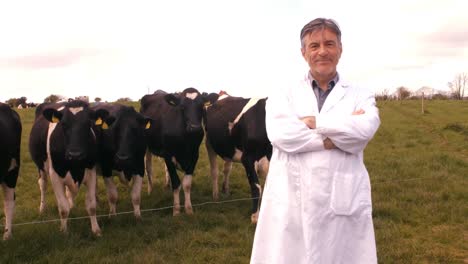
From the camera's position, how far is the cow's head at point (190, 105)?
7406mm

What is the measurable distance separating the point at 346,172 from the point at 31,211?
6418mm

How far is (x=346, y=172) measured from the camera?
9.39 ft

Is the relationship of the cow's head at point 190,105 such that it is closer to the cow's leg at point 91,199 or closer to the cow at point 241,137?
the cow at point 241,137

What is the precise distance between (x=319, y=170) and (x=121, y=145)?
4.52m

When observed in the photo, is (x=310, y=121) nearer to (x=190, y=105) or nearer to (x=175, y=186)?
(x=190, y=105)

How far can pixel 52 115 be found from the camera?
6.13 meters

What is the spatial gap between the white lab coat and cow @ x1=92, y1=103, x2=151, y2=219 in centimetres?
414

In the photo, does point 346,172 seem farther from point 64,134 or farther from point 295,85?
point 64,134

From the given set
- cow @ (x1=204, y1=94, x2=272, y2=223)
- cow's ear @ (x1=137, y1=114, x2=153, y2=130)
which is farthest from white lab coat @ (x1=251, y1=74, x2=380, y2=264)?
cow's ear @ (x1=137, y1=114, x2=153, y2=130)

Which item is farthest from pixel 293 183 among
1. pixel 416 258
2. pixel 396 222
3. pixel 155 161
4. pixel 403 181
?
pixel 155 161

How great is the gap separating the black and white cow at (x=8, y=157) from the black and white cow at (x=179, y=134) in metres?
2.20

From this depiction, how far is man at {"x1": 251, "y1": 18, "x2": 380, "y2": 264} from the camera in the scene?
9.36 ft

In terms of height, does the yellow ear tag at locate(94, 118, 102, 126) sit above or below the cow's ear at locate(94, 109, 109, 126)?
below

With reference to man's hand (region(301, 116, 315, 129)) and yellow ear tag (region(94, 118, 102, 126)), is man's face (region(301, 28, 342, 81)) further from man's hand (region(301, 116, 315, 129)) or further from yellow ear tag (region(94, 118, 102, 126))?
yellow ear tag (region(94, 118, 102, 126))
